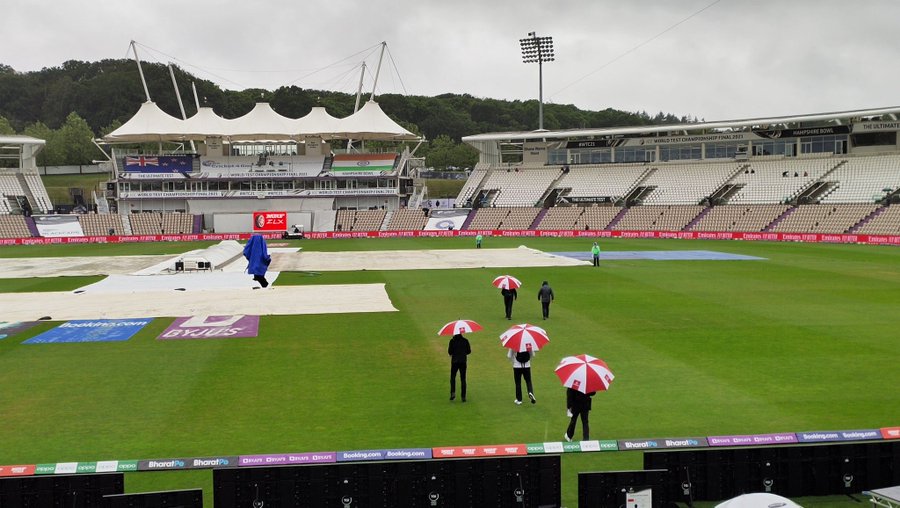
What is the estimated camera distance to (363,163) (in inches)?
3883

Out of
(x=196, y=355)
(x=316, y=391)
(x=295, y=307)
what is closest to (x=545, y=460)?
(x=316, y=391)

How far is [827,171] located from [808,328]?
61838 millimetres

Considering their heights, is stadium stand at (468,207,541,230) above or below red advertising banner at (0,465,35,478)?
above

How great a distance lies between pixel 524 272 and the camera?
44.0 meters

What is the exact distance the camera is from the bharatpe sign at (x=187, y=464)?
10727 millimetres

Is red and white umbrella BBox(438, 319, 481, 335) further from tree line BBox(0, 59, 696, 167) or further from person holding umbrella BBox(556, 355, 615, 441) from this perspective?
tree line BBox(0, 59, 696, 167)

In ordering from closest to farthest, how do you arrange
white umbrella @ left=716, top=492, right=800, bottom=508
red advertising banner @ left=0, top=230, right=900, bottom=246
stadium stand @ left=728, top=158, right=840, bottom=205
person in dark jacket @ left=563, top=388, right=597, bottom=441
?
white umbrella @ left=716, top=492, right=800, bottom=508 → person in dark jacket @ left=563, top=388, right=597, bottom=441 → red advertising banner @ left=0, top=230, right=900, bottom=246 → stadium stand @ left=728, top=158, right=840, bottom=205

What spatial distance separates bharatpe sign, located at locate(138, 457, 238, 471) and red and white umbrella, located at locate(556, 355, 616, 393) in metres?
5.74

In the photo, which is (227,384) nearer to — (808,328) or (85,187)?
(808,328)

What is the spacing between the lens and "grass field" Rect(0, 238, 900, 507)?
1420 cm

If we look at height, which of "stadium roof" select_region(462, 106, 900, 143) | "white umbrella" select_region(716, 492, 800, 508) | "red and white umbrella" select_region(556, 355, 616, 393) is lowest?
"white umbrella" select_region(716, 492, 800, 508)

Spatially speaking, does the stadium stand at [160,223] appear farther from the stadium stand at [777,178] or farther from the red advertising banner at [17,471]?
the red advertising banner at [17,471]

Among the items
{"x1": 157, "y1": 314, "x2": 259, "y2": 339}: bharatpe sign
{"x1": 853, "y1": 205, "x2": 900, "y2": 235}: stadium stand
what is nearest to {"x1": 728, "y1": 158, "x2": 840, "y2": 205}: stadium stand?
{"x1": 853, "y1": 205, "x2": 900, "y2": 235}: stadium stand

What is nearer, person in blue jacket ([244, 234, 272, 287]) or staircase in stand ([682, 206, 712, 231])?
person in blue jacket ([244, 234, 272, 287])
